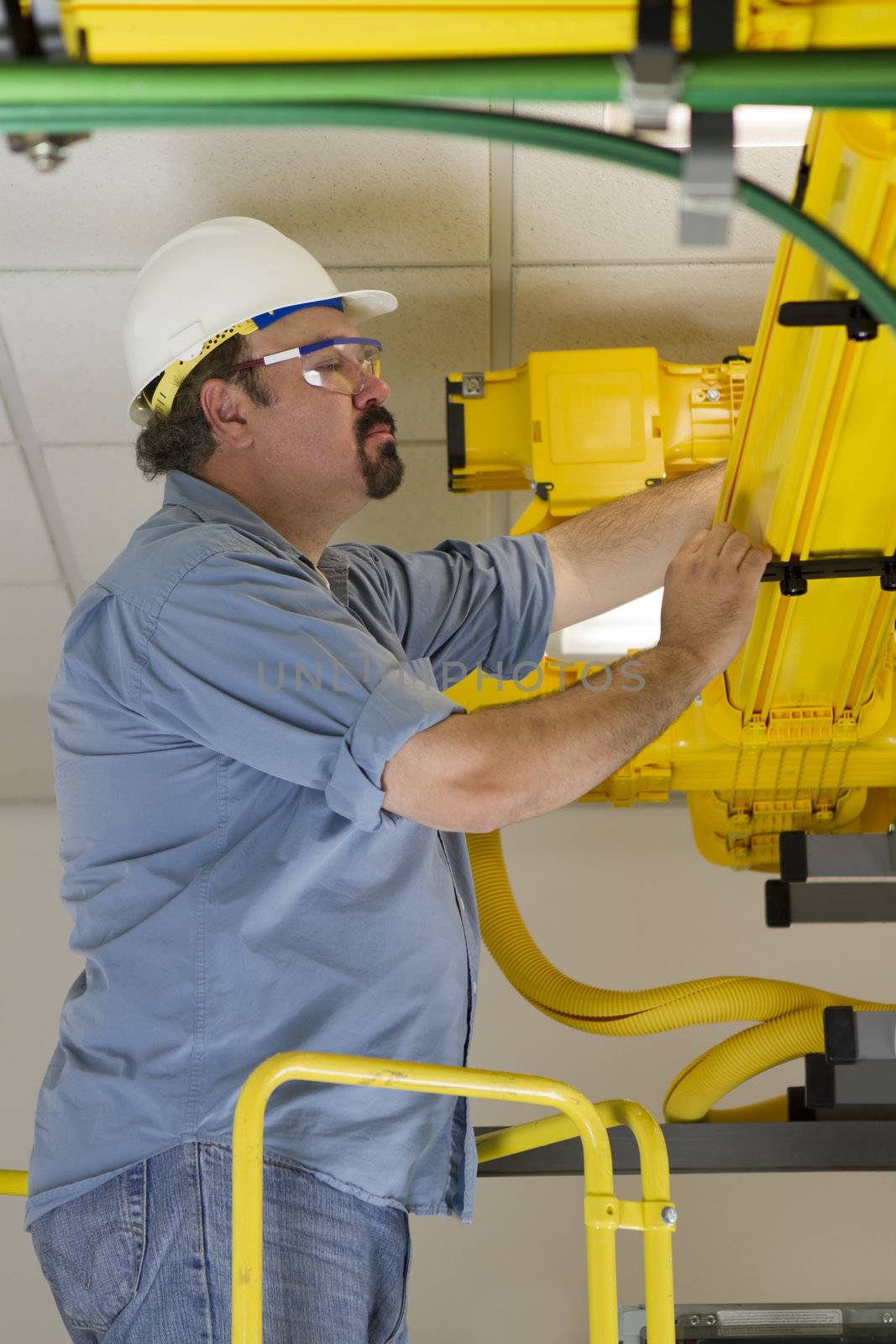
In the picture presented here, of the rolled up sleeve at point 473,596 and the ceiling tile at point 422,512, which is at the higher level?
the ceiling tile at point 422,512

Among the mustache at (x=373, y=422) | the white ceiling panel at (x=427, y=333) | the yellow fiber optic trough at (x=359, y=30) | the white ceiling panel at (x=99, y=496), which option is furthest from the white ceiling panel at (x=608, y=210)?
the yellow fiber optic trough at (x=359, y=30)

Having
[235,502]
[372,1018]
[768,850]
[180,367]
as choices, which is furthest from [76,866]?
[768,850]

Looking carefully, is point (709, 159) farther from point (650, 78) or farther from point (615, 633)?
point (615, 633)

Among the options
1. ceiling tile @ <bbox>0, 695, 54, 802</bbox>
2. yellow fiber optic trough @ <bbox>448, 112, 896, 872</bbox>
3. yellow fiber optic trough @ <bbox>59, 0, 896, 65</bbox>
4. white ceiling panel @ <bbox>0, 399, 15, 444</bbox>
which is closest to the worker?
yellow fiber optic trough @ <bbox>448, 112, 896, 872</bbox>

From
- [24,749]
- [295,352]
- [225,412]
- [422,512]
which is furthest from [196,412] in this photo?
[24,749]

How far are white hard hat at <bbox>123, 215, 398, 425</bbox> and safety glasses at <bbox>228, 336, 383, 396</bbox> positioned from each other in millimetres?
64

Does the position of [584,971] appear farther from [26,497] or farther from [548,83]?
[548,83]

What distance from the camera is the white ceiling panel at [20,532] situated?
2896 millimetres

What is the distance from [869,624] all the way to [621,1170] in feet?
3.53

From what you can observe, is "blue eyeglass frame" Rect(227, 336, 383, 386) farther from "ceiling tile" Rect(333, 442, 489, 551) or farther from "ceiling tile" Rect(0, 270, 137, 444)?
"ceiling tile" Rect(333, 442, 489, 551)

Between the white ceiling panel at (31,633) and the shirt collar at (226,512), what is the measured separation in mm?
1415

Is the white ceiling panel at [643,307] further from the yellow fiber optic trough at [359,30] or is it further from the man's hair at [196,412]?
the yellow fiber optic trough at [359,30]

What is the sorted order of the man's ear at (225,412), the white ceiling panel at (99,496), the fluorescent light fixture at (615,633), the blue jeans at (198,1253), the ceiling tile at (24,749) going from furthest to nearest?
the ceiling tile at (24,749) → the white ceiling panel at (99,496) → the fluorescent light fixture at (615,633) → the man's ear at (225,412) → the blue jeans at (198,1253)

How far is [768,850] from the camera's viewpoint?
2674mm
